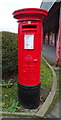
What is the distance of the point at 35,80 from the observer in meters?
2.40

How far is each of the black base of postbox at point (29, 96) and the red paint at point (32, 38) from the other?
0.11 m

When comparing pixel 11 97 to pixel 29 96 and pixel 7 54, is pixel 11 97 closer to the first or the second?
pixel 29 96

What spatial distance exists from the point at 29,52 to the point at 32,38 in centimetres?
29

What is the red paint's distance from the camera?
2.13 meters

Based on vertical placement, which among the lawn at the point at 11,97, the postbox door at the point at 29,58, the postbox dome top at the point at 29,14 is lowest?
the lawn at the point at 11,97

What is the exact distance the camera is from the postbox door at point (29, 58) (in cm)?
223

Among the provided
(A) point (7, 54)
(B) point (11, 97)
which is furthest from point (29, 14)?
(B) point (11, 97)

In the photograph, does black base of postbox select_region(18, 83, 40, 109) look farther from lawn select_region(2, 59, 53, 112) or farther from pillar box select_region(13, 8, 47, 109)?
lawn select_region(2, 59, 53, 112)

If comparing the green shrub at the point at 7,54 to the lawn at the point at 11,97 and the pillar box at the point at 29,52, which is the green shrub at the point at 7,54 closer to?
the lawn at the point at 11,97

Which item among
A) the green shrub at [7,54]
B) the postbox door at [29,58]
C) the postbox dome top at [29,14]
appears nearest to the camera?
the postbox dome top at [29,14]

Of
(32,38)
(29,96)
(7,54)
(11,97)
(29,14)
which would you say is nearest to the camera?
(29,14)

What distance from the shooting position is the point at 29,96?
2.40 meters

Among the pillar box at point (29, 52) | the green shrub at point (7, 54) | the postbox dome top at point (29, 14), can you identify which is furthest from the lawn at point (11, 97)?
the postbox dome top at point (29, 14)

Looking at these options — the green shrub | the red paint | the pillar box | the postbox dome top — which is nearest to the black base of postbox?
the pillar box
